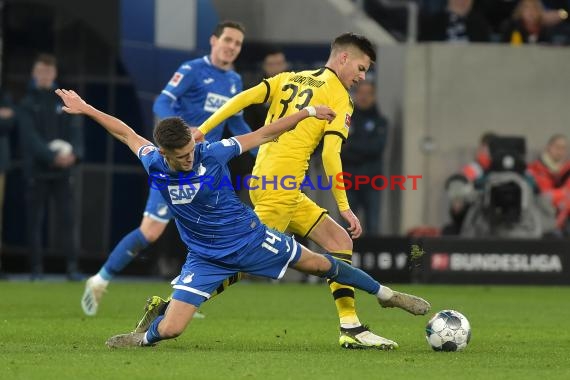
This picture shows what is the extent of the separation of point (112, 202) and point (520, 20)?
6.03 meters

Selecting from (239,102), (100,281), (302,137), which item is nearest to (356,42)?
(302,137)

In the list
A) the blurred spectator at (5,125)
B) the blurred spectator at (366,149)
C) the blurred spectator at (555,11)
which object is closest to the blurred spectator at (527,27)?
the blurred spectator at (555,11)

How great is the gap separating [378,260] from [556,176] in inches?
105

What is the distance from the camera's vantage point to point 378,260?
669 inches

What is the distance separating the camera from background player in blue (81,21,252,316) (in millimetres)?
11781

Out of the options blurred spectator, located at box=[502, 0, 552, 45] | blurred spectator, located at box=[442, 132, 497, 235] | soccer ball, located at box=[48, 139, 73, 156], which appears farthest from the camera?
blurred spectator, located at box=[502, 0, 552, 45]

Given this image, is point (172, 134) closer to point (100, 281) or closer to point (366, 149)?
point (100, 281)

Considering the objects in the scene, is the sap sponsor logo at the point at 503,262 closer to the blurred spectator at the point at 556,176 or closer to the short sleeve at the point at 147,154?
the blurred spectator at the point at 556,176

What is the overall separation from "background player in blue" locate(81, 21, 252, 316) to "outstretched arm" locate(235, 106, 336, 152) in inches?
120

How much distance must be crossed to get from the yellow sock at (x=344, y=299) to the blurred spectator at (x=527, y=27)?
9.81 meters

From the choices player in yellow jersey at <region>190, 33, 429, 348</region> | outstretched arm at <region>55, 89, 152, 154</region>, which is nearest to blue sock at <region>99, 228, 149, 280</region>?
player in yellow jersey at <region>190, 33, 429, 348</region>

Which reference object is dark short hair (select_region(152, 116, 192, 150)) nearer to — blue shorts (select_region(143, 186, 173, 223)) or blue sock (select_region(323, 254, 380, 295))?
blue sock (select_region(323, 254, 380, 295))

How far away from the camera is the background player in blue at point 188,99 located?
38.7 feet

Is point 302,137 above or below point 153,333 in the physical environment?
above
